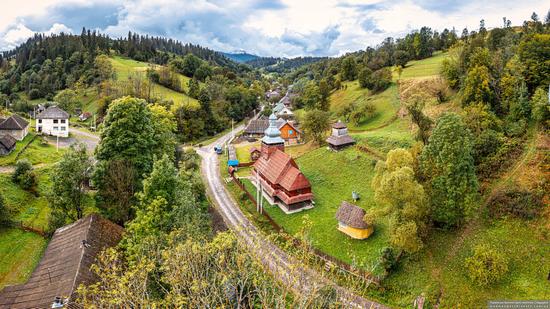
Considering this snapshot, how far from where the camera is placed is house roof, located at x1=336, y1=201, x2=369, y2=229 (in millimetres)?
32406

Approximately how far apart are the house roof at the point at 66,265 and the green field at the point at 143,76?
2284 inches

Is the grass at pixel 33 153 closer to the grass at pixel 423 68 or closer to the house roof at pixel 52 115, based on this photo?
the house roof at pixel 52 115

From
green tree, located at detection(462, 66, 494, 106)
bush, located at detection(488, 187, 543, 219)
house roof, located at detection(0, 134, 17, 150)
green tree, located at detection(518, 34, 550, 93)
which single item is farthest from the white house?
green tree, located at detection(518, 34, 550, 93)

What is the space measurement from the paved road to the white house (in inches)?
955

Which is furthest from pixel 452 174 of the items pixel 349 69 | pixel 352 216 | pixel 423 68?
pixel 349 69

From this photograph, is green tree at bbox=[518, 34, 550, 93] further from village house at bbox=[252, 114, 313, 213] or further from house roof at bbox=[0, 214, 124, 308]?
house roof at bbox=[0, 214, 124, 308]

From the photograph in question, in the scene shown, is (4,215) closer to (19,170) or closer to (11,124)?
(19,170)

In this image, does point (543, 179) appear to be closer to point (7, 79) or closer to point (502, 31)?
point (502, 31)

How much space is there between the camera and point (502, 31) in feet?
209

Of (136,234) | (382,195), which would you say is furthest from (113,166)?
(382,195)

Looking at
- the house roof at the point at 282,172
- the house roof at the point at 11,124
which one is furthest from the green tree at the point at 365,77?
the house roof at the point at 11,124

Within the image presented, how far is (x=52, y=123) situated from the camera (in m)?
63.7

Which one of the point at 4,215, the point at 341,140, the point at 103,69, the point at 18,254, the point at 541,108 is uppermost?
the point at 103,69

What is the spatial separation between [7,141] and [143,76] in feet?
226
